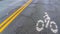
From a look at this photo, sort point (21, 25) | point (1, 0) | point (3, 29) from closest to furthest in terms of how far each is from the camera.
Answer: point (3, 29) < point (21, 25) < point (1, 0)

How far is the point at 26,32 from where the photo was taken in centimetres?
955

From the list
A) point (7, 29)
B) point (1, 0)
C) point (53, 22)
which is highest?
point (7, 29)

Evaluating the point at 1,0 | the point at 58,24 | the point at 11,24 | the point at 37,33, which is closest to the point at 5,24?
the point at 11,24

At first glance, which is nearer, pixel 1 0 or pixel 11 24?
pixel 11 24

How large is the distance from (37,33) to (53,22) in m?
2.71

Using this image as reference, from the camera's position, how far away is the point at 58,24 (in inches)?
443

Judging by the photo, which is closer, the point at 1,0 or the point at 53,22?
the point at 53,22

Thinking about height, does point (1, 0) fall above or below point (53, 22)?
below

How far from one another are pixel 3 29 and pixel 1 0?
14723 millimetres

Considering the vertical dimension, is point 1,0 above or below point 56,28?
below

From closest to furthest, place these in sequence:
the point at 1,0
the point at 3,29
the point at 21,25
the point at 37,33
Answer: the point at 37,33 < the point at 3,29 < the point at 21,25 < the point at 1,0

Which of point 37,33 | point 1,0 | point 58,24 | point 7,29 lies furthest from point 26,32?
point 1,0

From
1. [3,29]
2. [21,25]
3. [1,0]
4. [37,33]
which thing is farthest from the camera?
[1,0]

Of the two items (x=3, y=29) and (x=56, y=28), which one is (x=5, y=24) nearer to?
(x=3, y=29)
